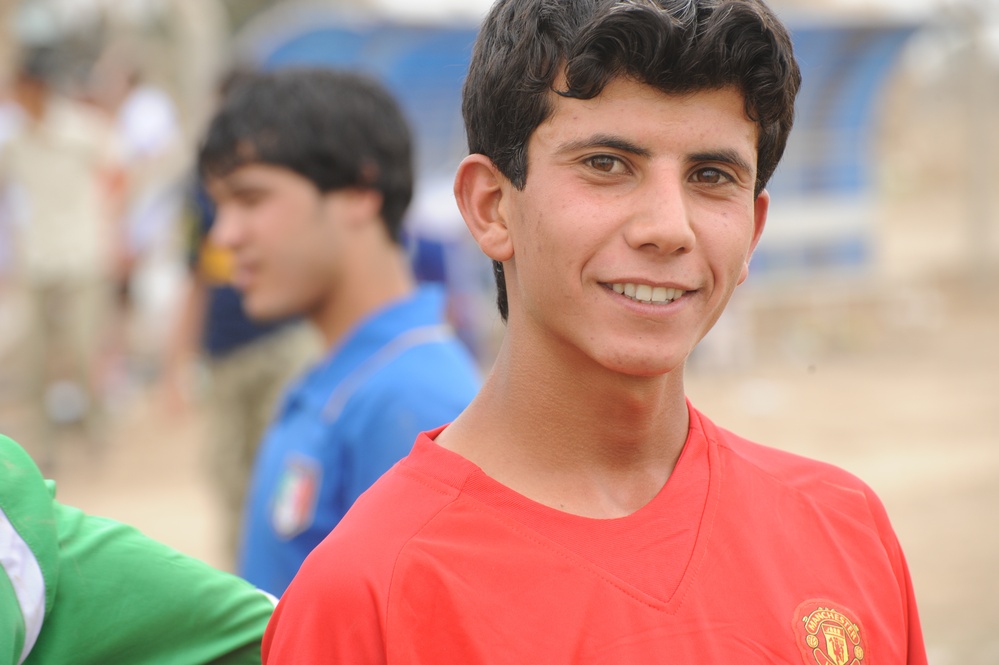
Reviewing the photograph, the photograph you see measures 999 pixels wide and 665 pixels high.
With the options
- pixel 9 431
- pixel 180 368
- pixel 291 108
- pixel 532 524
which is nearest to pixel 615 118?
pixel 532 524

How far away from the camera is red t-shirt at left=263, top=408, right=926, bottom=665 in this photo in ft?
4.71

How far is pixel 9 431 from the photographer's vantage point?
9312 mm

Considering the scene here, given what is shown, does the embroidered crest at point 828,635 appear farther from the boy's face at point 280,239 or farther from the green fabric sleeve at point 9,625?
the boy's face at point 280,239

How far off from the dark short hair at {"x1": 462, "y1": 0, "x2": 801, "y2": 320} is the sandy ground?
4.17m

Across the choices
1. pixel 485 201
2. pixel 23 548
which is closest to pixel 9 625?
pixel 23 548

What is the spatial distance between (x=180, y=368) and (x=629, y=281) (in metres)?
6.33

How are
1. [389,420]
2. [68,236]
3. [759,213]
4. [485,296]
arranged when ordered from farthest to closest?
[485,296] → [68,236] → [389,420] → [759,213]

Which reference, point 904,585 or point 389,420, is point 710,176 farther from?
point 389,420

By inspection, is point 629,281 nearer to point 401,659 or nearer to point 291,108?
point 401,659

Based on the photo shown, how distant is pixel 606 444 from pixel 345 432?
1.06 meters

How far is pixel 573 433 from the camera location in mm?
1686

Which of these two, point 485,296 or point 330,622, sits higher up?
point 485,296

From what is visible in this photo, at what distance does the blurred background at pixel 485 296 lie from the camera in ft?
25.0

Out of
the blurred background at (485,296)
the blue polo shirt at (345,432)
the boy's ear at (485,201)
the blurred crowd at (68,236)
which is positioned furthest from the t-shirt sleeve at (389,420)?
the blurred crowd at (68,236)
